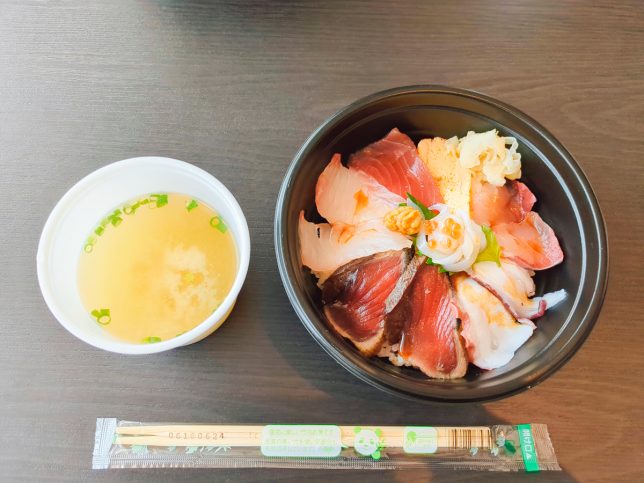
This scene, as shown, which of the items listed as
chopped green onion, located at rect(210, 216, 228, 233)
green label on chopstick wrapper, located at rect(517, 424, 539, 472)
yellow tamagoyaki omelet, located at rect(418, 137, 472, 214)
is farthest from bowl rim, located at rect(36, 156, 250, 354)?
green label on chopstick wrapper, located at rect(517, 424, 539, 472)

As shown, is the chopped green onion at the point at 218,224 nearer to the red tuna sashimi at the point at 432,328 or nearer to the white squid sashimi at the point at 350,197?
the white squid sashimi at the point at 350,197

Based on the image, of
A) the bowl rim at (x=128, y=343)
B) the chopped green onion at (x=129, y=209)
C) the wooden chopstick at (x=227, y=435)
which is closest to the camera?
the bowl rim at (x=128, y=343)

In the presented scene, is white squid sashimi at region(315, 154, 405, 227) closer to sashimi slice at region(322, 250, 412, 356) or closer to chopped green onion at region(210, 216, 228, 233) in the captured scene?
sashimi slice at region(322, 250, 412, 356)

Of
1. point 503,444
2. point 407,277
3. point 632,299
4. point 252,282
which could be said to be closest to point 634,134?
point 632,299

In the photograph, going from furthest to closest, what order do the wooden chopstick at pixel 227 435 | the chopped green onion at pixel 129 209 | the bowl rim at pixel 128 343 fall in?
the chopped green onion at pixel 129 209 → the wooden chopstick at pixel 227 435 → the bowl rim at pixel 128 343

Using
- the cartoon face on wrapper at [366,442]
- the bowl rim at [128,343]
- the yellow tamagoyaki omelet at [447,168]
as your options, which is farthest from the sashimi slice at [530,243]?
the bowl rim at [128,343]
